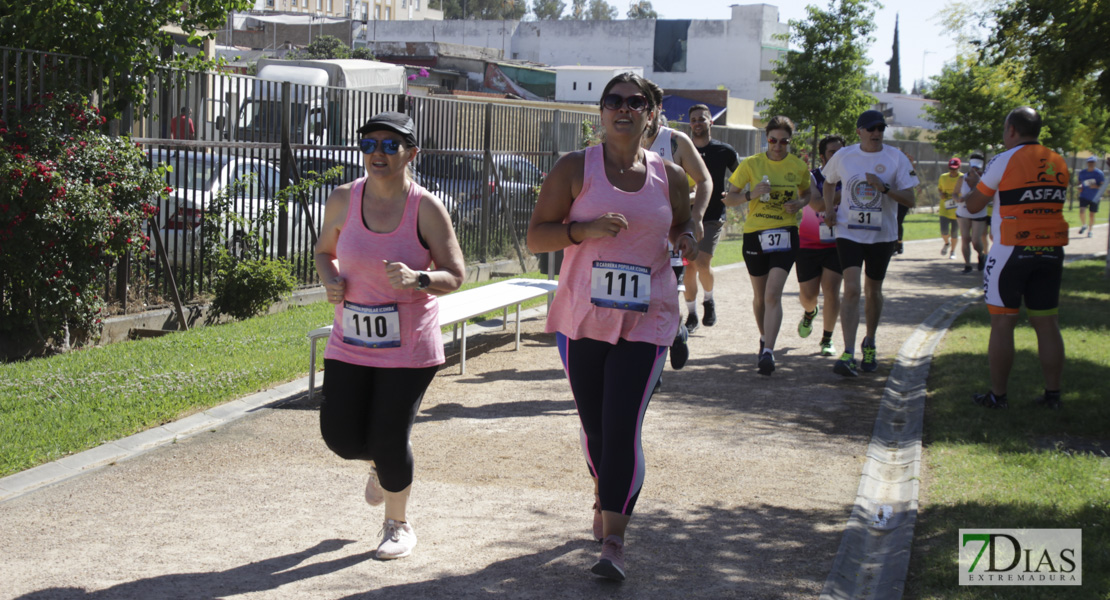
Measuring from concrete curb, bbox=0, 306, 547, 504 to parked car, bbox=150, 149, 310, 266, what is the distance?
10.1 ft

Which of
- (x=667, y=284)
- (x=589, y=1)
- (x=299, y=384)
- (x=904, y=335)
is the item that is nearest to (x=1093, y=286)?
(x=904, y=335)

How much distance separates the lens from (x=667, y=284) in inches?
179

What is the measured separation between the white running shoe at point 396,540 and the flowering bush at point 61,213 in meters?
5.05

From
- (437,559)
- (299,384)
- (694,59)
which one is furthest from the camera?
(694,59)

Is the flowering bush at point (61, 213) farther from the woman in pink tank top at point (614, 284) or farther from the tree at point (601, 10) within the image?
the tree at point (601, 10)

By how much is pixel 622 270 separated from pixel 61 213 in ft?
18.9

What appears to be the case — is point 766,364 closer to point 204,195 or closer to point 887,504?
point 887,504

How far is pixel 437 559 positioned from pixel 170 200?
708cm

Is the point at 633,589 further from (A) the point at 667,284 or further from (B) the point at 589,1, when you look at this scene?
(B) the point at 589,1

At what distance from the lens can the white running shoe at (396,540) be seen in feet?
15.0

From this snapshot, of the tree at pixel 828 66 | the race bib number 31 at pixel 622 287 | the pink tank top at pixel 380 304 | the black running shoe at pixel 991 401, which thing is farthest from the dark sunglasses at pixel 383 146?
the tree at pixel 828 66

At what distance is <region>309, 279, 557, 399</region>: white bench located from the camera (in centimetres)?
739

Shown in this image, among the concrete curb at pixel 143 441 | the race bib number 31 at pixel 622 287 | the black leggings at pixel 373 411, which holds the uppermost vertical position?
the race bib number 31 at pixel 622 287

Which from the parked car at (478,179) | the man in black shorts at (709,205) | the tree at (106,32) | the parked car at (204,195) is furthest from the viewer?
the parked car at (478,179)
